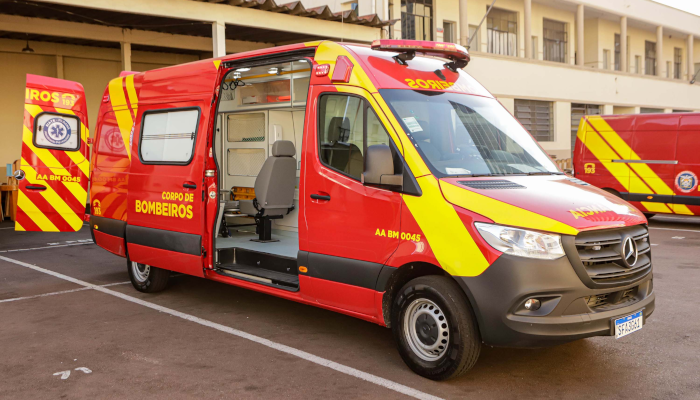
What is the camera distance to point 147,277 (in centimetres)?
732

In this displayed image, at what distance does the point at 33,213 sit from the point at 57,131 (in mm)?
1479

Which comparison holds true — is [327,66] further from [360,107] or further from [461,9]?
[461,9]

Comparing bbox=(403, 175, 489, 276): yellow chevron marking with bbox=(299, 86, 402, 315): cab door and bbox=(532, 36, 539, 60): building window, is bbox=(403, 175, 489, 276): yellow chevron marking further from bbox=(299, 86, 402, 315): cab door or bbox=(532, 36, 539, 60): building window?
bbox=(532, 36, 539, 60): building window

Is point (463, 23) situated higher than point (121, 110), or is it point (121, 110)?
point (463, 23)

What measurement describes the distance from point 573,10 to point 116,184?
26.4 m

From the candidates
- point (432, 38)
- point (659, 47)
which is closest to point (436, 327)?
point (432, 38)

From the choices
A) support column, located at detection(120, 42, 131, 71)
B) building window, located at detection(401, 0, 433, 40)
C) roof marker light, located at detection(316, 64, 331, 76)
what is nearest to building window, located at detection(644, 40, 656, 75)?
building window, located at detection(401, 0, 433, 40)

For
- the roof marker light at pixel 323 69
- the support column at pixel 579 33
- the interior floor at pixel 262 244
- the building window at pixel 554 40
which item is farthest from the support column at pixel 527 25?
the roof marker light at pixel 323 69

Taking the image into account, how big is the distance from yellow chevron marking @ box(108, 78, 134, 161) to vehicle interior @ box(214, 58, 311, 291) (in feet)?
3.40

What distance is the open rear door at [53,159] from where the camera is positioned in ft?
29.6

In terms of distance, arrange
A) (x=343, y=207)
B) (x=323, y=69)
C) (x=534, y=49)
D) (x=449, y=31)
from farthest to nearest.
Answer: (x=534, y=49) < (x=449, y=31) < (x=323, y=69) < (x=343, y=207)

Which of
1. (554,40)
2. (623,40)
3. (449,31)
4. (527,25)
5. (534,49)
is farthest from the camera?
(623,40)

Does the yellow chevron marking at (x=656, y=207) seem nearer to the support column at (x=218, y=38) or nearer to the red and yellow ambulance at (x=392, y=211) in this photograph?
the red and yellow ambulance at (x=392, y=211)

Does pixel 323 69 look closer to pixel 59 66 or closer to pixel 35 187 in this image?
pixel 35 187
